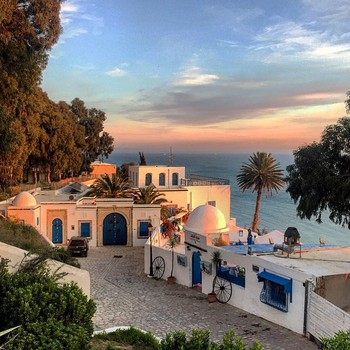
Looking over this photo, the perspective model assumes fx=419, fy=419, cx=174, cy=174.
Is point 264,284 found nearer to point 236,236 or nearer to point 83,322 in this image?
point 83,322

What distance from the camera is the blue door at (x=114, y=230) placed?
103ft

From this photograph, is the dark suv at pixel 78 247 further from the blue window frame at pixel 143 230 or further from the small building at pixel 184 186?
the small building at pixel 184 186

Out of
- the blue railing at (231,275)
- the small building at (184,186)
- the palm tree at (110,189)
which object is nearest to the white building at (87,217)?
the palm tree at (110,189)

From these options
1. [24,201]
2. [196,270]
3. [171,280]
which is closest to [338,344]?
[196,270]

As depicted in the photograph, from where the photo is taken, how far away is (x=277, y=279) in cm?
1458

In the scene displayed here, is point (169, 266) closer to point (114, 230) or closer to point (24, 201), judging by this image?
point (114, 230)

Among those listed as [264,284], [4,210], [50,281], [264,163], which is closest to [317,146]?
[264,284]

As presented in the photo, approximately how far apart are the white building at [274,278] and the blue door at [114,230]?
10975 millimetres

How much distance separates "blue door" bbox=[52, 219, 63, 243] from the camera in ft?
100

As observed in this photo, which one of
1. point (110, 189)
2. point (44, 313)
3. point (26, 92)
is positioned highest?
point (26, 92)

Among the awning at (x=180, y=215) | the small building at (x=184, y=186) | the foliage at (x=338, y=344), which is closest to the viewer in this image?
the foliage at (x=338, y=344)

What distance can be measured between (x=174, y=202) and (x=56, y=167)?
12.6m

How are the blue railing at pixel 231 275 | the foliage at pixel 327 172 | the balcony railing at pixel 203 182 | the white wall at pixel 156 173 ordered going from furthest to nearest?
the white wall at pixel 156 173
the balcony railing at pixel 203 182
the foliage at pixel 327 172
the blue railing at pixel 231 275

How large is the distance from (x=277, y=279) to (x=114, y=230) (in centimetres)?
1888
